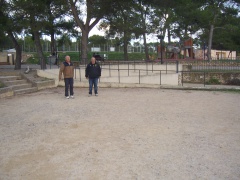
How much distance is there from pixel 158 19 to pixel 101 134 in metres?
31.0

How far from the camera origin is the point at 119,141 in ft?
18.0

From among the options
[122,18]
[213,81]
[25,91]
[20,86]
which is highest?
[122,18]

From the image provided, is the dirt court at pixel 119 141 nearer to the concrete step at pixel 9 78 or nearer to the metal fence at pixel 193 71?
the concrete step at pixel 9 78

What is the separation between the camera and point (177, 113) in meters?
8.25

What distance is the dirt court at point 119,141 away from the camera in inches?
162

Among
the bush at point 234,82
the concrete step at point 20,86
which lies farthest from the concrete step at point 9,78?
the bush at point 234,82

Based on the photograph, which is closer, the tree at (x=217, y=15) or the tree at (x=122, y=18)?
the tree at (x=122, y=18)

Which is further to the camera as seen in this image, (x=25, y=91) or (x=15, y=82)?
(x=15, y=82)

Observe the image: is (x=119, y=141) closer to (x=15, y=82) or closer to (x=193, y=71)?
(x=15, y=82)

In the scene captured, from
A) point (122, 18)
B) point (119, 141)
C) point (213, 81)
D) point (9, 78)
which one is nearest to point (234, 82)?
point (213, 81)

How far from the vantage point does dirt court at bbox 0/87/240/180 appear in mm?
4125

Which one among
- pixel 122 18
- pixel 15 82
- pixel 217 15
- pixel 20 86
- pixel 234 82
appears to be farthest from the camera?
pixel 217 15

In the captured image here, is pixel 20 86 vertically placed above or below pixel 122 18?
below

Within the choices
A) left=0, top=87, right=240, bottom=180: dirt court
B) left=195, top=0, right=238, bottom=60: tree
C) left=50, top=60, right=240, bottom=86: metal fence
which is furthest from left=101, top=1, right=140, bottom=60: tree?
left=0, top=87, right=240, bottom=180: dirt court
